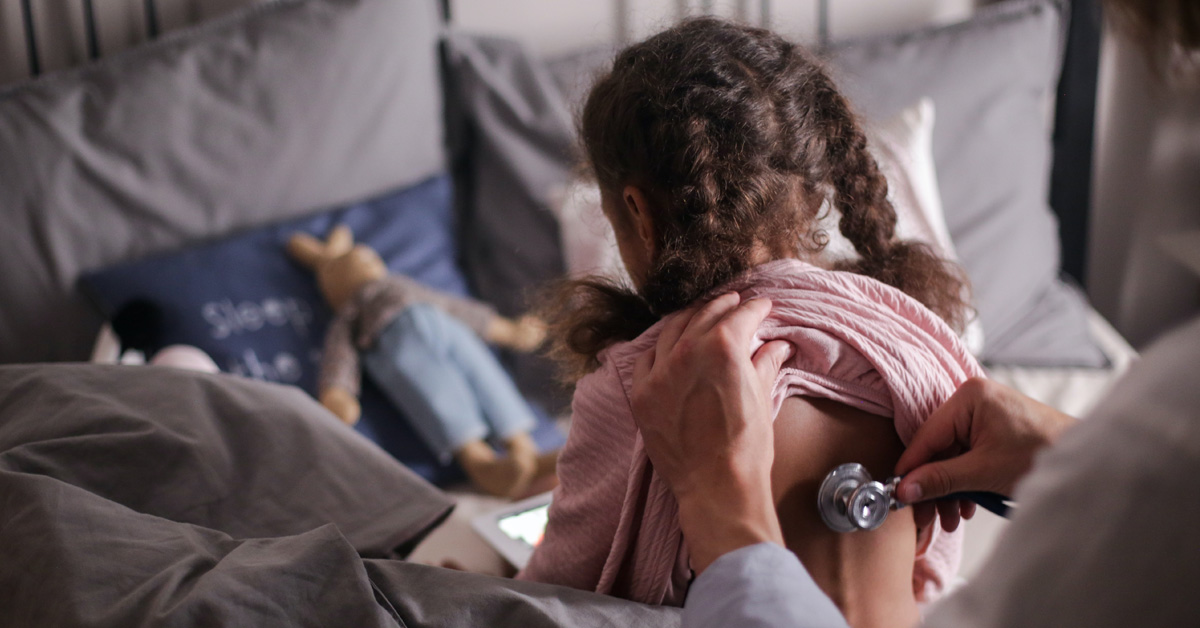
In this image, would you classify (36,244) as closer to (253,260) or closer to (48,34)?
(253,260)

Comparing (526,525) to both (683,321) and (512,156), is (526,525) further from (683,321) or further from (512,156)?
(512,156)

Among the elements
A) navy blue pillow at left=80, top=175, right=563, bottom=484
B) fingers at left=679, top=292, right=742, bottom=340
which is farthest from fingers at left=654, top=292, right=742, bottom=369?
navy blue pillow at left=80, top=175, right=563, bottom=484

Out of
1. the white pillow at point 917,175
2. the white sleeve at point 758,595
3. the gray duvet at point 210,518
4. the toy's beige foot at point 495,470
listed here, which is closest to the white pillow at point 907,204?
the white pillow at point 917,175

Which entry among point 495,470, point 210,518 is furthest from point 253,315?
point 210,518

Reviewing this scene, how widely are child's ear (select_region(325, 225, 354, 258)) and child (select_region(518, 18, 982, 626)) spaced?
75 cm

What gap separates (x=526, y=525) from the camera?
119 centimetres

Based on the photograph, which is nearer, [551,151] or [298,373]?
[298,373]

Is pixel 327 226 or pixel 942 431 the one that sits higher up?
pixel 942 431

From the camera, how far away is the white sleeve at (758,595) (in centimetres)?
57

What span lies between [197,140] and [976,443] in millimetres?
1281

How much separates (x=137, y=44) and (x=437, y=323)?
0.80 m

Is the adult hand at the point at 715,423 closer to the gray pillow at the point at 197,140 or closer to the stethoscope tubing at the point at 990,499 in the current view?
the stethoscope tubing at the point at 990,499

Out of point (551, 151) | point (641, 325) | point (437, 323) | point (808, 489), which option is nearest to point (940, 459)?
point (808, 489)

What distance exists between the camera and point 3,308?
1437 millimetres
